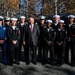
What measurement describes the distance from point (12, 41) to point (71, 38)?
211 centimetres

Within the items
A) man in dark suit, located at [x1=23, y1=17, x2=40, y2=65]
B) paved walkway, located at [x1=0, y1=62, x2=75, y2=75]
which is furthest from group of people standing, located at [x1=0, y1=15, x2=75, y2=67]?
paved walkway, located at [x1=0, y1=62, x2=75, y2=75]

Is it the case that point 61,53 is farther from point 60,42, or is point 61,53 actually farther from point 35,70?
point 35,70

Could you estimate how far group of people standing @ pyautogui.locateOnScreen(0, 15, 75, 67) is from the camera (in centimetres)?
937

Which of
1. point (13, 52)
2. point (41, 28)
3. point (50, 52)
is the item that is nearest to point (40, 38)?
point (41, 28)

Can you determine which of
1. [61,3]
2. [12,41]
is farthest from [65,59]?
[61,3]

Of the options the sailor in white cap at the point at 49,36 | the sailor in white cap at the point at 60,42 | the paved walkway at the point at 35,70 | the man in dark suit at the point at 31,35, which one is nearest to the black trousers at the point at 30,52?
the man in dark suit at the point at 31,35

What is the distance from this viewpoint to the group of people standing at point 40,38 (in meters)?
9.37

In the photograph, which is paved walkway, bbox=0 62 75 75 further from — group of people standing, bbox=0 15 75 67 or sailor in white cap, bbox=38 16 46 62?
sailor in white cap, bbox=38 16 46 62

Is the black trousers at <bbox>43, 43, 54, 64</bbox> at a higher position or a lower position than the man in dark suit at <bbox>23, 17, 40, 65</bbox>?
lower

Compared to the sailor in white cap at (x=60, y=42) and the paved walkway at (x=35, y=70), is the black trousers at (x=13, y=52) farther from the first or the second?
the sailor in white cap at (x=60, y=42)

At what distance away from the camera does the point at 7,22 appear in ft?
31.9

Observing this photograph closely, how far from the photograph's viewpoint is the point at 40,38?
973 cm

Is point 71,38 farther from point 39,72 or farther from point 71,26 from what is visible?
point 39,72

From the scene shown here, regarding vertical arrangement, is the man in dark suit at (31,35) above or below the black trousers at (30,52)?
above
